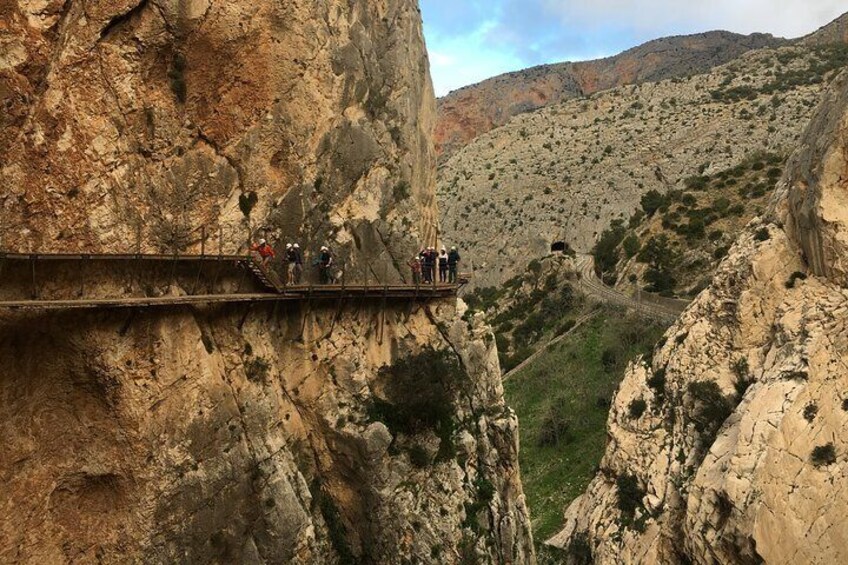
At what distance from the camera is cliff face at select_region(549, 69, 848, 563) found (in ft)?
54.0

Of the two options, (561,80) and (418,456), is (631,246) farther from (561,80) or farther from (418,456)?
(561,80)

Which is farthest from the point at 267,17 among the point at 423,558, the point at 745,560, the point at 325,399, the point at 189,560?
the point at 745,560

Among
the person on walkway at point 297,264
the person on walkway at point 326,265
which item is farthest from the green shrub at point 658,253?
Answer: the person on walkway at point 297,264

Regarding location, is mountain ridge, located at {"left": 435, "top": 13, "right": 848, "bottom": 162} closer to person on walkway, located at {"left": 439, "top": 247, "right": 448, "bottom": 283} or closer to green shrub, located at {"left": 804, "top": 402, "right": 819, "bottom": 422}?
person on walkway, located at {"left": 439, "top": 247, "right": 448, "bottom": 283}

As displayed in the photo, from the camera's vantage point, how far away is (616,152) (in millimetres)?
86875

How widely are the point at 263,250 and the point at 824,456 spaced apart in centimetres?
1626

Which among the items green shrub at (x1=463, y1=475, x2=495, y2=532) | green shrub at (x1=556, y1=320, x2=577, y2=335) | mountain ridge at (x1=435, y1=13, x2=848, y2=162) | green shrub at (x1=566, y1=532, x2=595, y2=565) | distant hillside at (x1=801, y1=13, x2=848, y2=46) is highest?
mountain ridge at (x1=435, y1=13, x2=848, y2=162)

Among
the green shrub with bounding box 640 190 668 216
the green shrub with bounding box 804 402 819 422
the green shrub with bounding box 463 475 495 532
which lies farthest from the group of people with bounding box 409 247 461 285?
the green shrub with bounding box 640 190 668 216

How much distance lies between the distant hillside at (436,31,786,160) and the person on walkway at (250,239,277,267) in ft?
457

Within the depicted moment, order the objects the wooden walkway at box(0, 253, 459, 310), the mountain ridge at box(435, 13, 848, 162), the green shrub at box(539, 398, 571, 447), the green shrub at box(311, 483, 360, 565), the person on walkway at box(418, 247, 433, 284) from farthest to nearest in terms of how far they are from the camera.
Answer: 1. the mountain ridge at box(435, 13, 848, 162)
2. the green shrub at box(539, 398, 571, 447)
3. the person on walkway at box(418, 247, 433, 284)
4. the green shrub at box(311, 483, 360, 565)
5. the wooden walkway at box(0, 253, 459, 310)

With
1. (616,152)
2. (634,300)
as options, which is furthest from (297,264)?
(616,152)

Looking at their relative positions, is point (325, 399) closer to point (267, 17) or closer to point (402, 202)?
point (402, 202)

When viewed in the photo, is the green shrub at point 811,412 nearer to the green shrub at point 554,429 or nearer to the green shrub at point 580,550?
the green shrub at point 580,550

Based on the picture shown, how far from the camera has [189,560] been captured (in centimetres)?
1433
